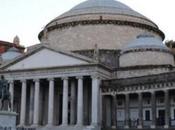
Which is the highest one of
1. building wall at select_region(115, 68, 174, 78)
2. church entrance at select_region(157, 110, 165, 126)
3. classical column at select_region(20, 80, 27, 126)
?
building wall at select_region(115, 68, 174, 78)

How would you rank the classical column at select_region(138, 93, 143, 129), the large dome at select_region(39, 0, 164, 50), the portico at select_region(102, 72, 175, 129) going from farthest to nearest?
the large dome at select_region(39, 0, 164, 50) < the classical column at select_region(138, 93, 143, 129) < the portico at select_region(102, 72, 175, 129)

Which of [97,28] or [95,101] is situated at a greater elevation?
[97,28]

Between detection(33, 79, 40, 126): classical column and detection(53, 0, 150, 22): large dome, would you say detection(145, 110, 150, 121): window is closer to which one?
detection(33, 79, 40, 126): classical column

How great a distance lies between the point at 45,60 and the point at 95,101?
9.00m

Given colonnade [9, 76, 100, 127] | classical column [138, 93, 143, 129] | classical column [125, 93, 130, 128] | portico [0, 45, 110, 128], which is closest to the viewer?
classical column [138, 93, 143, 129]

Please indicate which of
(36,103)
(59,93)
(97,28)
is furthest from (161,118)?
(97,28)

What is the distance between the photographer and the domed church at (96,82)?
52719 millimetres

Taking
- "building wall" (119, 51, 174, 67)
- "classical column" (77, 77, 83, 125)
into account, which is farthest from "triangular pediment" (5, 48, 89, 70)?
"building wall" (119, 51, 174, 67)

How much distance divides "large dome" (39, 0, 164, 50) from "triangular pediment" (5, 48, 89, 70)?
213 inches

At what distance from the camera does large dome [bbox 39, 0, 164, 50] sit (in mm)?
64812

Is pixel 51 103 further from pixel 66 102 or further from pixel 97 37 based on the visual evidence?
pixel 97 37

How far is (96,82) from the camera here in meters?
54.5

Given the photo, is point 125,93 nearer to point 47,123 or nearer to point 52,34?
point 47,123

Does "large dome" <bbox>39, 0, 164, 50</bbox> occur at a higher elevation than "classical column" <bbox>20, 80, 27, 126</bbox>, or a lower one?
higher
